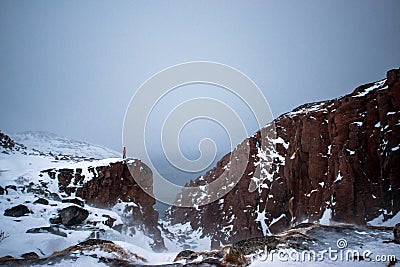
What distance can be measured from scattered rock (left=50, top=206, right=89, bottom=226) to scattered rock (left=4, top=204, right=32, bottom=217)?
10.6 ft

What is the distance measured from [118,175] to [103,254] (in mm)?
50839

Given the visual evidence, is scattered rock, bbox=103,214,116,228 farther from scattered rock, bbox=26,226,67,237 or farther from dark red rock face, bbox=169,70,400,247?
dark red rock face, bbox=169,70,400,247

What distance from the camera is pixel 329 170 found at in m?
62.2

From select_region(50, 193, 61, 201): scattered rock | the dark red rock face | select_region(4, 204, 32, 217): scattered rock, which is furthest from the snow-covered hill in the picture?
select_region(4, 204, 32, 217): scattered rock

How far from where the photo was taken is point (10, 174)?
48.7 meters

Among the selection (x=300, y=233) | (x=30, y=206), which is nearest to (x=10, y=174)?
(x=30, y=206)

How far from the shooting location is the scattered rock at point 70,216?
35.6 meters

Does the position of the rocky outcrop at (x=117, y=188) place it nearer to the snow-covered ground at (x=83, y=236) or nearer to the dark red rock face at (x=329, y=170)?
the snow-covered ground at (x=83, y=236)

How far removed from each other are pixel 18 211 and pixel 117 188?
2808 cm

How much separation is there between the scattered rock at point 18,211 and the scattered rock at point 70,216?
10.6 ft

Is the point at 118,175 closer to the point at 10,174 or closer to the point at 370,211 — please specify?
the point at 10,174

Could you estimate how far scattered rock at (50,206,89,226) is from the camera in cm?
3556

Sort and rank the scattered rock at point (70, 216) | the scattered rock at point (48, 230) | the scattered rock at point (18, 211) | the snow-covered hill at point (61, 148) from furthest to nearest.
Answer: the snow-covered hill at point (61, 148) < the scattered rock at point (70, 216) < the scattered rock at point (18, 211) < the scattered rock at point (48, 230)

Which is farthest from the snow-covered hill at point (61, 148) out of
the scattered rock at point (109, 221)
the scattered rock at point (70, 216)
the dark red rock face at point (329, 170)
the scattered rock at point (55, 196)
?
the scattered rock at point (70, 216)
